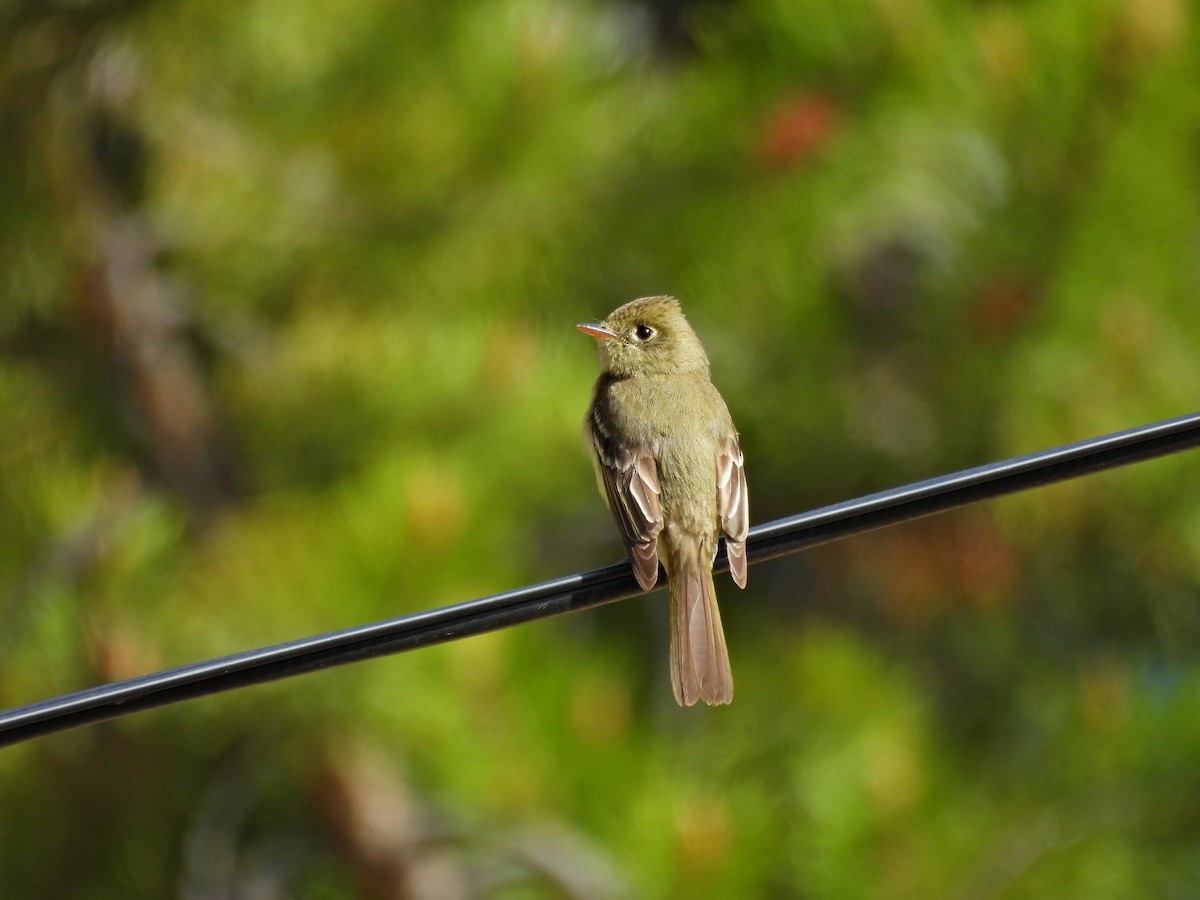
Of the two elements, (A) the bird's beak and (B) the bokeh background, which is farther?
(B) the bokeh background

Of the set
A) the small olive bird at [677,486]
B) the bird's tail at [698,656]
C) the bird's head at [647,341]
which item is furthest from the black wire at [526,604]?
the bird's head at [647,341]

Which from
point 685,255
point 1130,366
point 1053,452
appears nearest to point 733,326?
point 685,255

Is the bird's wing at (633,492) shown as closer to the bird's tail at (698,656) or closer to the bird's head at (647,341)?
the bird's tail at (698,656)

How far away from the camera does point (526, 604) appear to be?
2.43 metres

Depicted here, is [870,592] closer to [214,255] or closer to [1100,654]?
[1100,654]

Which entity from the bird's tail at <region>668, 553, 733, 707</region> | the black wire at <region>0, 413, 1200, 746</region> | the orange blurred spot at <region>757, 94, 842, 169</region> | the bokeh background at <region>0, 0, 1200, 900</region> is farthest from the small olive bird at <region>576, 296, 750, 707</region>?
the orange blurred spot at <region>757, 94, 842, 169</region>

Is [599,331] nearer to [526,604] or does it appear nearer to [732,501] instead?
[732,501]

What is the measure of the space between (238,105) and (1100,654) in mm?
3573

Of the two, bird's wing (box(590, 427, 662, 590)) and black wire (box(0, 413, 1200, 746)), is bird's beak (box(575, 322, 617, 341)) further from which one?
black wire (box(0, 413, 1200, 746))

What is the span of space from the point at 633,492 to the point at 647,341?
2.47ft

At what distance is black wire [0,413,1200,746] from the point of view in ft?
7.38

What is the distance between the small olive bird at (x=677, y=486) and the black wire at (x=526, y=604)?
1.57ft

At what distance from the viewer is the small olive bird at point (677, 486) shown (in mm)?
3363

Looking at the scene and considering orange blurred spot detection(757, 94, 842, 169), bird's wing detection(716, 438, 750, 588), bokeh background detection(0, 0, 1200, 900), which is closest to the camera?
bird's wing detection(716, 438, 750, 588)
